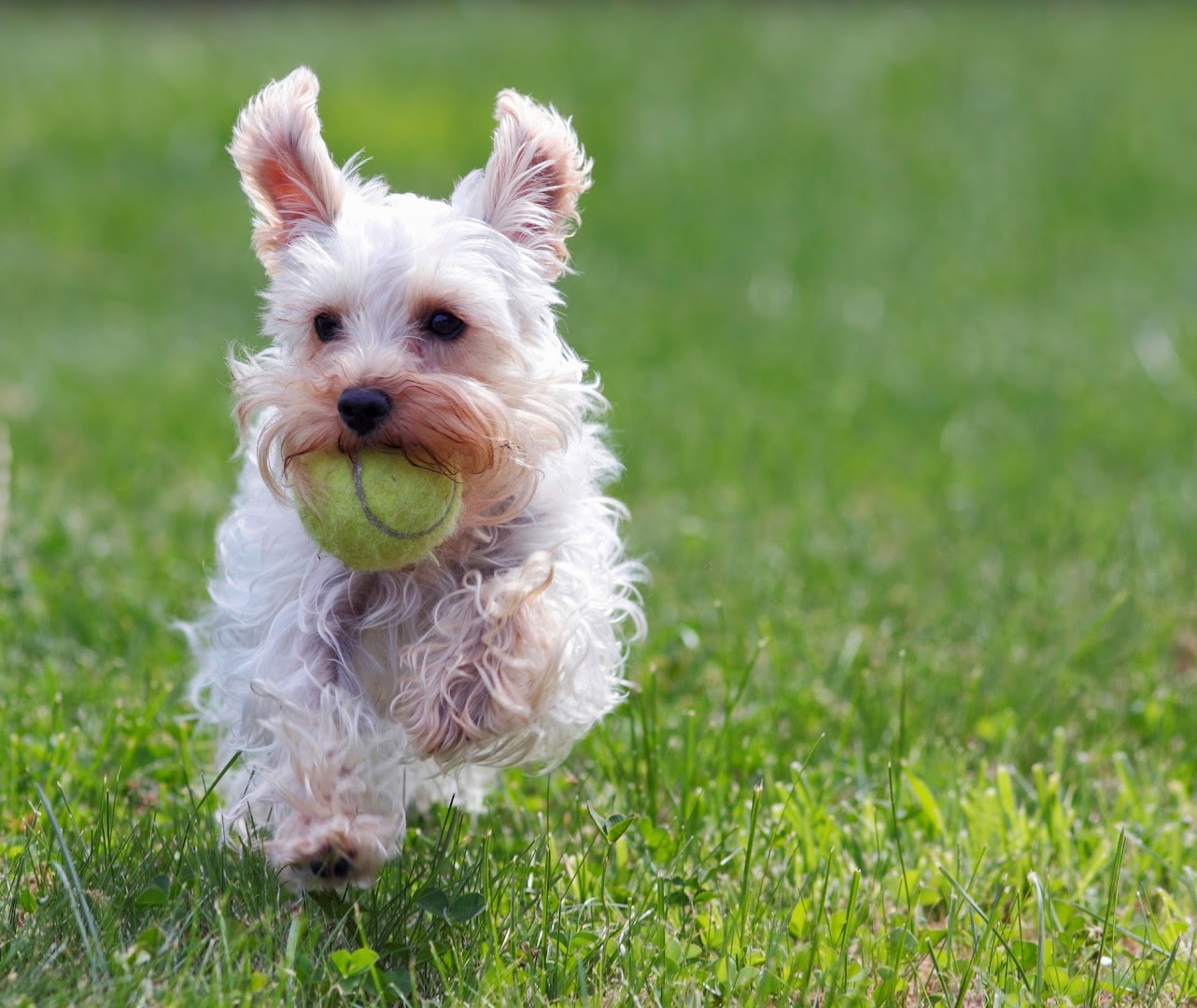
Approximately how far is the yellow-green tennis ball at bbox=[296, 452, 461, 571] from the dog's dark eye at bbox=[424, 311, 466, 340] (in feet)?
1.20

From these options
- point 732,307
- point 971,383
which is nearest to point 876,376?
point 971,383

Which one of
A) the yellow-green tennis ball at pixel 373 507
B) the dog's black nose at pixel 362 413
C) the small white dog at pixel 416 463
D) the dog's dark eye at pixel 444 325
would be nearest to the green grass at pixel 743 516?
the small white dog at pixel 416 463

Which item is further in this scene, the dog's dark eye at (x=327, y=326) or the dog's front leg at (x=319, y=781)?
the dog's dark eye at (x=327, y=326)

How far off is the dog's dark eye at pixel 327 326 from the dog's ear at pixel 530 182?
431mm

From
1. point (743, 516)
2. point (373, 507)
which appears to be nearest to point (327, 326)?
point (373, 507)

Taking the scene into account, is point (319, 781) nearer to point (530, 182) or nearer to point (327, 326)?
point (327, 326)

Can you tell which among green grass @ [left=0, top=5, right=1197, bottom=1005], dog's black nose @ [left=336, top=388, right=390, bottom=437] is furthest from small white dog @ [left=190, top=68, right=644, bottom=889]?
green grass @ [left=0, top=5, right=1197, bottom=1005]

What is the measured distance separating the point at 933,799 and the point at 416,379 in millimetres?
1753

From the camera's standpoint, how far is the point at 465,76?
14531 mm

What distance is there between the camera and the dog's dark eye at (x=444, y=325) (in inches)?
133

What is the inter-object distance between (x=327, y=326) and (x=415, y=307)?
0.74 ft

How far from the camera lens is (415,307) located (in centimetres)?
336

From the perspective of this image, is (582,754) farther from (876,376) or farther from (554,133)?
(876,376)

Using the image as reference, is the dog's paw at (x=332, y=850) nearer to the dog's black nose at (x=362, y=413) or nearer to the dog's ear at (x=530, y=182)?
the dog's black nose at (x=362, y=413)
